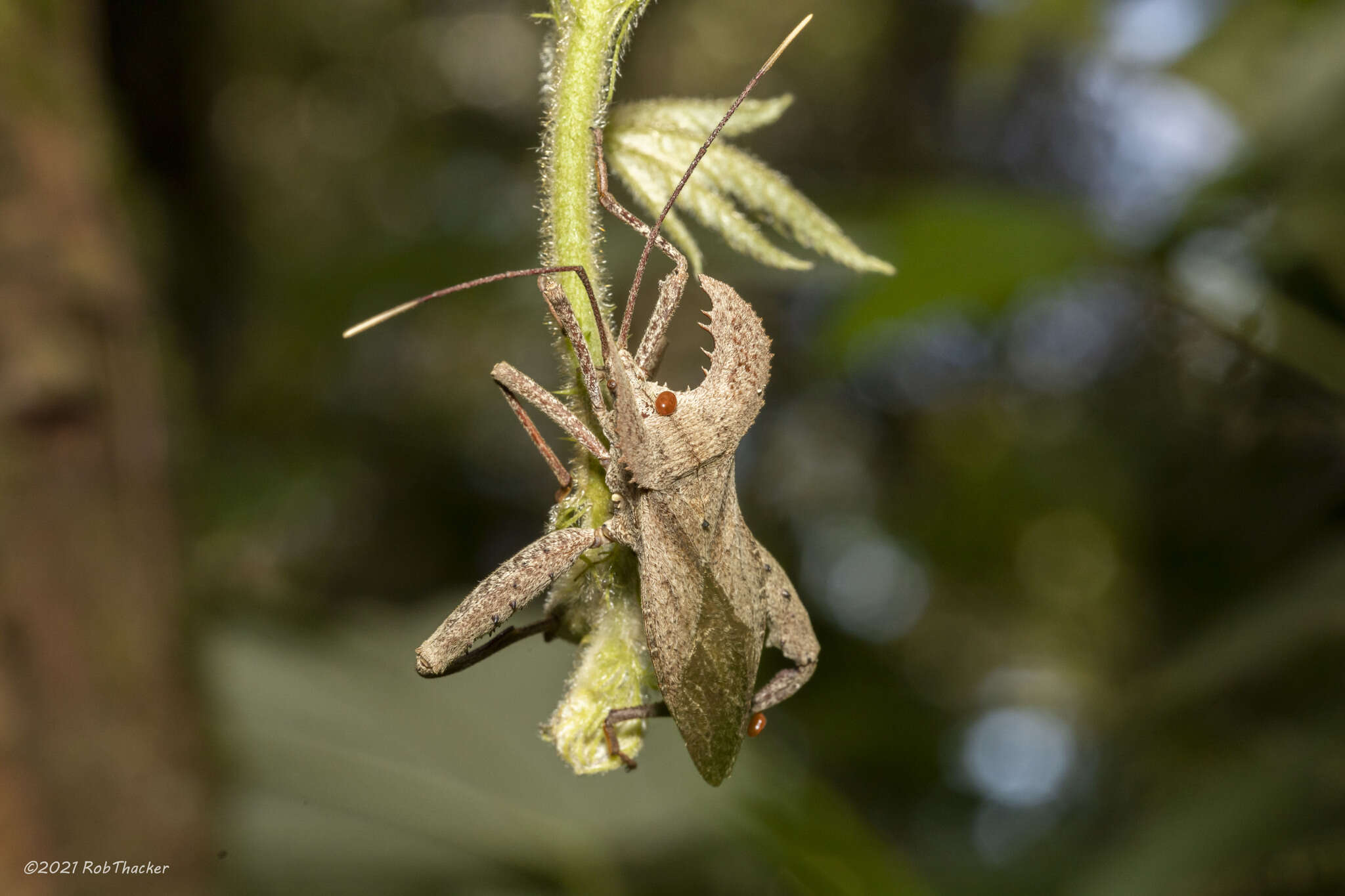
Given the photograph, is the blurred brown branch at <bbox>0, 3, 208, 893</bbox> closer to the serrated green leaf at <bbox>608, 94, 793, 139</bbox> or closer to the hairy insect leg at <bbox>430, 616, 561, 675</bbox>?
the hairy insect leg at <bbox>430, 616, 561, 675</bbox>

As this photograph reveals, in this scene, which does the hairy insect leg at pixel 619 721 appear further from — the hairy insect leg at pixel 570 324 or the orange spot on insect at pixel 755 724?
the hairy insect leg at pixel 570 324

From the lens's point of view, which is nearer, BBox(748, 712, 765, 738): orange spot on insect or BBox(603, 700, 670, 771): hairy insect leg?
BBox(603, 700, 670, 771): hairy insect leg

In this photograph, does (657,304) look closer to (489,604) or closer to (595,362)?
(595,362)

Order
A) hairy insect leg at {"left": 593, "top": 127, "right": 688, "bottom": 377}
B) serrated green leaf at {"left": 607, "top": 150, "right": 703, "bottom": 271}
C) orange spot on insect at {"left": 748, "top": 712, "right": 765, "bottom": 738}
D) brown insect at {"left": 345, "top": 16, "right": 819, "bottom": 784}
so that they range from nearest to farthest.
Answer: serrated green leaf at {"left": 607, "top": 150, "right": 703, "bottom": 271} < brown insect at {"left": 345, "top": 16, "right": 819, "bottom": 784} < orange spot on insect at {"left": 748, "top": 712, "right": 765, "bottom": 738} < hairy insect leg at {"left": 593, "top": 127, "right": 688, "bottom": 377}

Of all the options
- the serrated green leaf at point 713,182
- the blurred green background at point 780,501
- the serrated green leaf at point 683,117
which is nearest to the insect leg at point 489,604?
the serrated green leaf at point 713,182

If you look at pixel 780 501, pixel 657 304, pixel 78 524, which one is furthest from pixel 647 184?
pixel 780 501

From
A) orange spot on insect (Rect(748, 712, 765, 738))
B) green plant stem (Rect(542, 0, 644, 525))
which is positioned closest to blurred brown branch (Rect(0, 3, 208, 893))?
orange spot on insect (Rect(748, 712, 765, 738))

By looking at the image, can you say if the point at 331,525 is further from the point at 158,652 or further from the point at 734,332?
the point at 734,332
